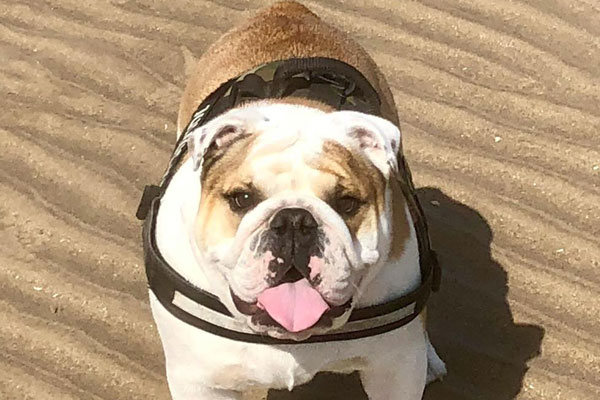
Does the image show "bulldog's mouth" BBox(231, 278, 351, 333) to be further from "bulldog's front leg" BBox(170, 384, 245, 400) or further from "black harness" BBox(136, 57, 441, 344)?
"bulldog's front leg" BBox(170, 384, 245, 400)

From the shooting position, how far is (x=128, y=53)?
→ 3857 millimetres

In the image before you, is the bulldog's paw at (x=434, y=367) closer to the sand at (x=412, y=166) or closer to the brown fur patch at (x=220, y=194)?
the sand at (x=412, y=166)

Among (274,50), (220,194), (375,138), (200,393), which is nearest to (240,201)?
(220,194)

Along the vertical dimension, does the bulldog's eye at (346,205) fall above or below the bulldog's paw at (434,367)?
above

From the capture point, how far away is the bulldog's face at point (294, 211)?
2.02m

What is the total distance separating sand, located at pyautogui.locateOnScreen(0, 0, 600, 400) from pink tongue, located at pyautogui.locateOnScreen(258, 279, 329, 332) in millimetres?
885

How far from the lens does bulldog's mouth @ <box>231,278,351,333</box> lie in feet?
6.66

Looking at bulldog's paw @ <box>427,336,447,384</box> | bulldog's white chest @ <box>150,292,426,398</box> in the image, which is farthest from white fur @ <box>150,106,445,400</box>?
bulldog's paw @ <box>427,336,447,384</box>

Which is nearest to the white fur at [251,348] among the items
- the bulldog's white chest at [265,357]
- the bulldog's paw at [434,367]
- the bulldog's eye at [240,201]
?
the bulldog's white chest at [265,357]

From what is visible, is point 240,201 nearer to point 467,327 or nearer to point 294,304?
point 294,304

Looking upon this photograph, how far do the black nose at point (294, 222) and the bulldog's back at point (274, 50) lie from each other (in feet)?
2.34

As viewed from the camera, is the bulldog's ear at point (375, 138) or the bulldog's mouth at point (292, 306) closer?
the bulldog's mouth at point (292, 306)

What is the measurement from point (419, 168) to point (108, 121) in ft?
3.48

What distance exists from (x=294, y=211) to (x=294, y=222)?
0.02m
